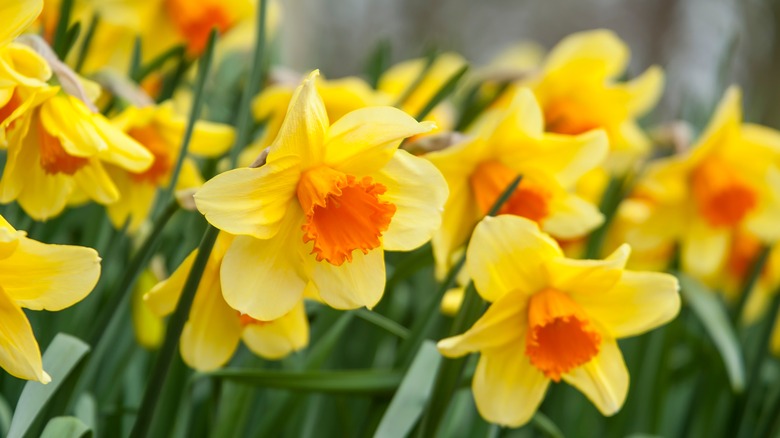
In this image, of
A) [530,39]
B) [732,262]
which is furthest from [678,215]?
[530,39]

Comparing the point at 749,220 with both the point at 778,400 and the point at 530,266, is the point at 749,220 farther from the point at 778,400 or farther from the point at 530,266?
the point at 530,266

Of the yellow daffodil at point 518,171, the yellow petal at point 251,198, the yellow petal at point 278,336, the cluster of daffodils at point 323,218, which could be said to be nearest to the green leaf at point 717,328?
the cluster of daffodils at point 323,218

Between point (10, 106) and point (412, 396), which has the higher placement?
point (10, 106)

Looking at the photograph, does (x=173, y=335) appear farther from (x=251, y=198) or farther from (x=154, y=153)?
(x=154, y=153)

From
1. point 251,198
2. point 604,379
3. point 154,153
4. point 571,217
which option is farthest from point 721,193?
point 251,198

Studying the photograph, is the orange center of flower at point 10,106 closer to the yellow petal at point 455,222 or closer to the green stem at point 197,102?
the green stem at point 197,102

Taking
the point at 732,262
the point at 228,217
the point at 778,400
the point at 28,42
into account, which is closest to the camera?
the point at 228,217
